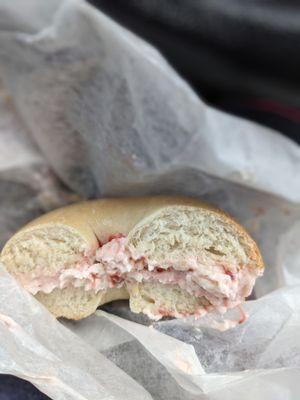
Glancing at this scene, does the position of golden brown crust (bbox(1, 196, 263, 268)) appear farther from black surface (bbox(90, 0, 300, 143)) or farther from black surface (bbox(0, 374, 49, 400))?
black surface (bbox(90, 0, 300, 143))

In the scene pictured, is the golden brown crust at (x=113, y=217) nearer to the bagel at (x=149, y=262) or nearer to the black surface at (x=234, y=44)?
the bagel at (x=149, y=262)

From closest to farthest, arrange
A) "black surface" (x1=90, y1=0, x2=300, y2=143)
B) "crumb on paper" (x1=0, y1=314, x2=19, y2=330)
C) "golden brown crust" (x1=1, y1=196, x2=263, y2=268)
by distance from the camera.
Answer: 1. "crumb on paper" (x1=0, y1=314, x2=19, y2=330)
2. "golden brown crust" (x1=1, y1=196, x2=263, y2=268)
3. "black surface" (x1=90, y1=0, x2=300, y2=143)

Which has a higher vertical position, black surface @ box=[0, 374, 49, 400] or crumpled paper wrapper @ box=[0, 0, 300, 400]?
crumpled paper wrapper @ box=[0, 0, 300, 400]

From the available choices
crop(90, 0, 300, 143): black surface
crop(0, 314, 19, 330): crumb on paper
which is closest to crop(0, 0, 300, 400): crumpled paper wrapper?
crop(0, 314, 19, 330): crumb on paper

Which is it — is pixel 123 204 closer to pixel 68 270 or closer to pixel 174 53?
pixel 68 270

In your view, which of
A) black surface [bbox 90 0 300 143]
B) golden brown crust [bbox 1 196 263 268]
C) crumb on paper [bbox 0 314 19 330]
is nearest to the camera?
crumb on paper [bbox 0 314 19 330]

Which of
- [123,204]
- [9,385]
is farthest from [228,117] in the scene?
[9,385]

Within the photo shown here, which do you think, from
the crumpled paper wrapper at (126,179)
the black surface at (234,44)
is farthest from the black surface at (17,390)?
the black surface at (234,44)

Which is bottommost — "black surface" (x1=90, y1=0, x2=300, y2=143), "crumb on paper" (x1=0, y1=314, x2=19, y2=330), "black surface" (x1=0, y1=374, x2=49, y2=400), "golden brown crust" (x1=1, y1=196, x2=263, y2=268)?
"black surface" (x1=0, y1=374, x2=49, y2=400)
